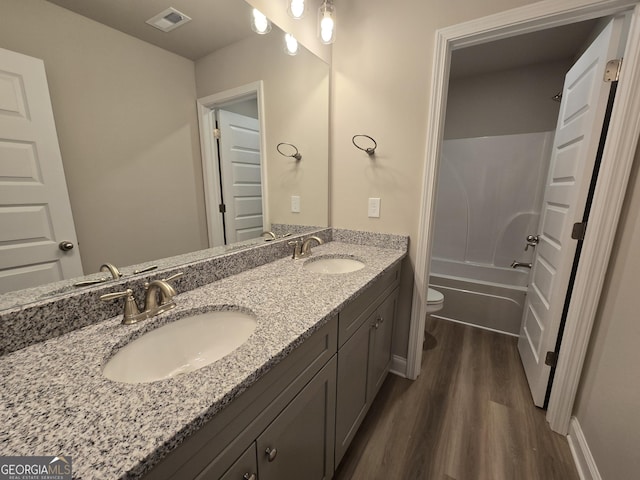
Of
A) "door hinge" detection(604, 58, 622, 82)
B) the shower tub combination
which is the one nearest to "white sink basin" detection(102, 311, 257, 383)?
"door hinge" detection(604, 58, 622, 82)

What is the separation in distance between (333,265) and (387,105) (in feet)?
3.29

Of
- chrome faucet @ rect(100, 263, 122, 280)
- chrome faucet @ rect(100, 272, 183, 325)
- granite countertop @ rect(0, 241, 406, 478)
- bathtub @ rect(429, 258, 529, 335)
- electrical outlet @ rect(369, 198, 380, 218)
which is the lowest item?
bathtub @ rect(429, 258, 529, 335)

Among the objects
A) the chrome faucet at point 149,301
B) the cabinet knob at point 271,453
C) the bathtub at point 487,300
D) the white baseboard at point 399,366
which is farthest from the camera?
the bathtub at point 487,300

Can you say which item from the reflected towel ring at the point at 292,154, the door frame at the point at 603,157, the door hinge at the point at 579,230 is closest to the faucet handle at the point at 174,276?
the reflected towel ring at the point at 292,154

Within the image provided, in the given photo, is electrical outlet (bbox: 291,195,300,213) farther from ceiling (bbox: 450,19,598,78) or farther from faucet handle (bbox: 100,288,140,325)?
ceiling (bbox: 450,19,598,78)

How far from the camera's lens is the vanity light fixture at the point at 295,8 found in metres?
1.33

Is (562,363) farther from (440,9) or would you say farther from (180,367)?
(440,9)

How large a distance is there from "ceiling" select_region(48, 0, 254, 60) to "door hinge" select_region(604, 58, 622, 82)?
159 centimetres

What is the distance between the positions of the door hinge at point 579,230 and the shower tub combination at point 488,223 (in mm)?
1188

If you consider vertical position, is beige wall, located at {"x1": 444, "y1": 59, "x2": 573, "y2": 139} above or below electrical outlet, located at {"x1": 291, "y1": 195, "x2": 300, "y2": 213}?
above

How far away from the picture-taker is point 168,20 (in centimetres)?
93

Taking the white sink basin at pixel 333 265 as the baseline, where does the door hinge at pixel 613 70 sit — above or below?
above

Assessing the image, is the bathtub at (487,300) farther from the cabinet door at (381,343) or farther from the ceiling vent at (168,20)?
the ceiling vent at (168,20)

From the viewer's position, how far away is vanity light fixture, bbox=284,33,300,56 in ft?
4.74
